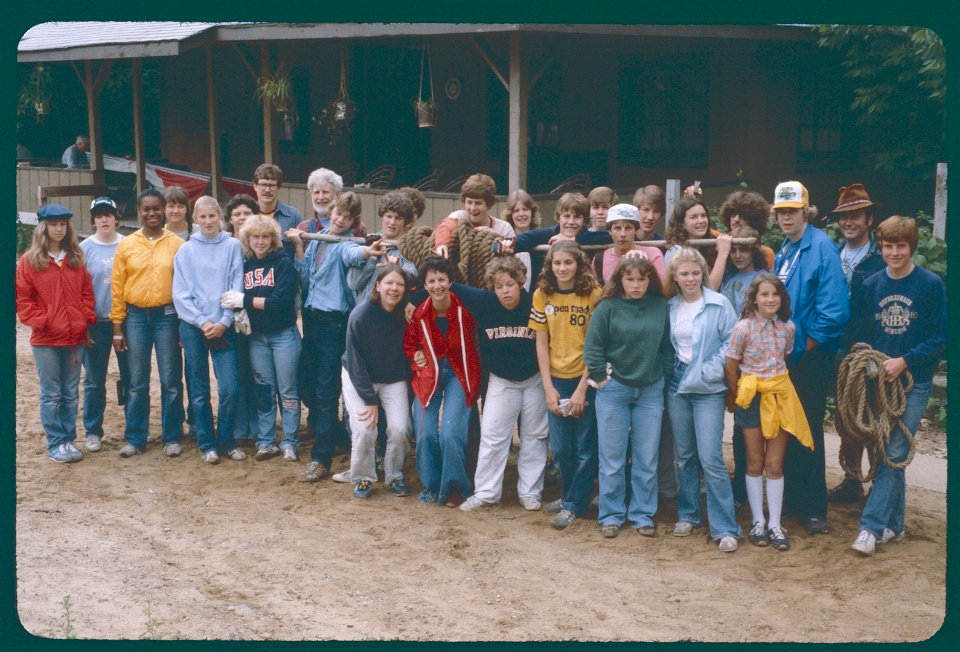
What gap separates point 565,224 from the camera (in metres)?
6.49

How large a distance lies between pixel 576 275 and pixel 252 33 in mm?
8083

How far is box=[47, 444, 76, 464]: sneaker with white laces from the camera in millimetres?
7414

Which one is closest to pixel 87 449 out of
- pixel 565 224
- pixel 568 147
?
pixel 565 224

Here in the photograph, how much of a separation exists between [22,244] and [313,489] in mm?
11724

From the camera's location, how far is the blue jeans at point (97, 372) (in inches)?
292

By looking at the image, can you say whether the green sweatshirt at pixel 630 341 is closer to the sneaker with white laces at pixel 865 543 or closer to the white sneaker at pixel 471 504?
the white sneaker at pixel 471 504

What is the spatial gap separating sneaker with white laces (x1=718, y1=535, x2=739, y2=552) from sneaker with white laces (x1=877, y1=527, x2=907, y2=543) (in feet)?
2.59

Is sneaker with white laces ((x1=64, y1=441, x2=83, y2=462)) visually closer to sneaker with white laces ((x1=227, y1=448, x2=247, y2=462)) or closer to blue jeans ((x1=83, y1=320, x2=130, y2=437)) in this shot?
blue jeans ((x1=83, y1=320, x2=130, y2=437))

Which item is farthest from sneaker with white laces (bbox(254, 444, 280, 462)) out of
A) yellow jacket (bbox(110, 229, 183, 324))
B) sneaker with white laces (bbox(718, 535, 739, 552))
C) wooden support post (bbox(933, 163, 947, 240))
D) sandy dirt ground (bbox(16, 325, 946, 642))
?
wooden support post (bbox(933, 163, 947, 240))

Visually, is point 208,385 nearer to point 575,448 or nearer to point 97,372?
point 97,372

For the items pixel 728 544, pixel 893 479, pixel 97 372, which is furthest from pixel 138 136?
pixel 893 479

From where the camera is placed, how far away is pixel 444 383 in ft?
21.6

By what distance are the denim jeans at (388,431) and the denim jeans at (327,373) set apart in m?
0.30

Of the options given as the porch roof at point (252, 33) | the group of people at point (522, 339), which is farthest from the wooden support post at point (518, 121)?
the group of people at point (522, 339)
